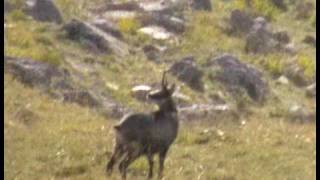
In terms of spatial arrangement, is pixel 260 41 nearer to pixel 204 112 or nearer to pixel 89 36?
pixel 89 36

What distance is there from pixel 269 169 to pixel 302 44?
11053 mm

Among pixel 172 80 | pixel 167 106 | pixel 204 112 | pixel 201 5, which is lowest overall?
pixel 201 5

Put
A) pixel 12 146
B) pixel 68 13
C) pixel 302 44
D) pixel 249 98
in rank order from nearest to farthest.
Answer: pixel 12 146, pixel 249 98, pixel 68 13, pixel 302 44

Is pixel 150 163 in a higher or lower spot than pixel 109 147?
higher

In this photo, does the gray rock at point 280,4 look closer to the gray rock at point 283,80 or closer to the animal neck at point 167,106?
the gray rock at point 283,80

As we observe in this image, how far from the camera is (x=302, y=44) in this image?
81.3 feet

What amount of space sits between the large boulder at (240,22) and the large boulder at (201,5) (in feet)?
2.24

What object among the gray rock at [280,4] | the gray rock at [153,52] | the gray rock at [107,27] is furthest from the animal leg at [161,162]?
the gray rock at [280,4]

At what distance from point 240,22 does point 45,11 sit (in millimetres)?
5842

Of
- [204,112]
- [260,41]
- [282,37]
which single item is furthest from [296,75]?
[204,112]

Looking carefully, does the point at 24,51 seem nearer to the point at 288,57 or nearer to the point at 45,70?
the point at 45,70

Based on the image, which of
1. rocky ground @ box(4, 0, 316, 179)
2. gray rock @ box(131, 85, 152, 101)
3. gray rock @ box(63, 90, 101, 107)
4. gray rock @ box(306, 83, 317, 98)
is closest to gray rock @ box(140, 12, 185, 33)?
rocky ground @ box(4, 0, 316, 179)

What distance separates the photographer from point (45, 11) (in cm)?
2075
